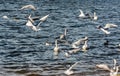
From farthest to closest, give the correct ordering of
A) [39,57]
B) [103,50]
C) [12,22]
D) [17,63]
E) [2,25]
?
[12,22]
[2,25]
[103,50]
[39,57]
[17,63]

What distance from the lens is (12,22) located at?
58188mm

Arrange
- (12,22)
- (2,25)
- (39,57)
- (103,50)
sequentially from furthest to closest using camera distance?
1. (12,22)
2. (2,25)
3. (103,50)
4. (39,57)

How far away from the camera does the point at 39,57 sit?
36.0 metres

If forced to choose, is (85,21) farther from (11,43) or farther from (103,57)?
(103,57)

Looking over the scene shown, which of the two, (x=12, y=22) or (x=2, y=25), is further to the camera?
(x=12, y=22)

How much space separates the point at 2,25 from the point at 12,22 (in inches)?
145

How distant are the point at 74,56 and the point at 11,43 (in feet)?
25.6

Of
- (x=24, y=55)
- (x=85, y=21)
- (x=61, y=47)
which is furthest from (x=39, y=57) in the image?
(x=85, y=21)

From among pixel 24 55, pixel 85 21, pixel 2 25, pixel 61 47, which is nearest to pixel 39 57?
pixel 24 55

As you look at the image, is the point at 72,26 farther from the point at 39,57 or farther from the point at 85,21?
the point at 39,57

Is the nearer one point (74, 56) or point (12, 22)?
point (74, 56)

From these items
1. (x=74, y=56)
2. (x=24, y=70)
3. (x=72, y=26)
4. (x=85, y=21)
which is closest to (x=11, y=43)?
(x=74, y=56)

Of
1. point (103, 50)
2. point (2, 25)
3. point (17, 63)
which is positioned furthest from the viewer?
point (2, 25)

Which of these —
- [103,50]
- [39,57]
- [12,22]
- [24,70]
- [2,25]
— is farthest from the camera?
[12,22]
